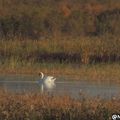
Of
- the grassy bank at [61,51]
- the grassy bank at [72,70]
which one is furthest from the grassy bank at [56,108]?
the grassy bank at [61,51]

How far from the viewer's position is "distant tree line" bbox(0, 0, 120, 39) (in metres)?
34.1

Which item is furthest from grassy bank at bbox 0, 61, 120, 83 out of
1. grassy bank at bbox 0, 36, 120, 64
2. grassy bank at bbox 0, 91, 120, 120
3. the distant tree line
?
grassy bank at bbox 0, 91, 120, 120

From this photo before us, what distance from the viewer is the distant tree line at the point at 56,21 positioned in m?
34.1

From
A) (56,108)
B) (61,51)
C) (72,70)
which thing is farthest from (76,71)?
(56,108)

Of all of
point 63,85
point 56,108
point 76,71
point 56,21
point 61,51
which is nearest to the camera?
point 56,108

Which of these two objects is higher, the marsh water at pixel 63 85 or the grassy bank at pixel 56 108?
the grassy bank at pixel 56 108

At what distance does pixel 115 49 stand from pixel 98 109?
14.3 m

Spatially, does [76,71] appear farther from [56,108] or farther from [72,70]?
[56,108]

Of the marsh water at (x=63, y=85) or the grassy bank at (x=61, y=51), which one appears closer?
the marsh water at (x=63, y=85)

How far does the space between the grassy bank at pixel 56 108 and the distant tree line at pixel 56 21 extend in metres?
16.9

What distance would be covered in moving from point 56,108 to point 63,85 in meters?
6.15

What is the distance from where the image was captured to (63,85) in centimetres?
1900

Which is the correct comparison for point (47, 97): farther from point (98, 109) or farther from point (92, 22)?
point (92, 22)

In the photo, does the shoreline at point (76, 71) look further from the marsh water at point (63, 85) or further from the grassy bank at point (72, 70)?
the marsh water at point (63, 85)
